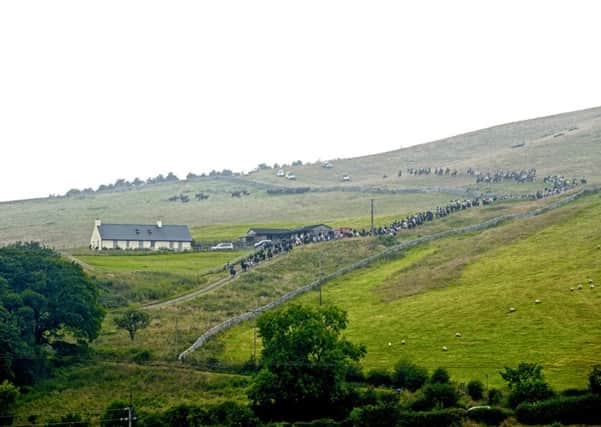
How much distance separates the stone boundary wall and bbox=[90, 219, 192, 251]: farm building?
3330cm

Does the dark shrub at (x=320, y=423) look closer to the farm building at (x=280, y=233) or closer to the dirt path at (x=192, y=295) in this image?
the dirt path at (x=192, y=295)

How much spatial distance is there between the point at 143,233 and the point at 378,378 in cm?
8049

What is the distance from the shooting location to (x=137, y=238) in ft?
462

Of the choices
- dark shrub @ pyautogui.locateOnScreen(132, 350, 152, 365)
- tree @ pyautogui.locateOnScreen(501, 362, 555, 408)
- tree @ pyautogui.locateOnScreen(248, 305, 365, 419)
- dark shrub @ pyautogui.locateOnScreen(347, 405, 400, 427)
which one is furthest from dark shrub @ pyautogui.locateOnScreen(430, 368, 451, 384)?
dark shrub @ pyautogui.locateOnScreen(132, 350, 152, 365)

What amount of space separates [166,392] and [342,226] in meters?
79.8

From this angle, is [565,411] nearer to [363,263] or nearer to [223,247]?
[363,263]

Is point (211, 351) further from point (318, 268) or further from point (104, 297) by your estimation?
point (318, 268)

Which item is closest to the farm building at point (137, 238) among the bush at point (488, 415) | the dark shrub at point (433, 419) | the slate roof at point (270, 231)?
the slate roof at point (270, 231)

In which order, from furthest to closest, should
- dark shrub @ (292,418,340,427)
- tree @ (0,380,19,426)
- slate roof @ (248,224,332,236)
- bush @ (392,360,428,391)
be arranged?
slate roof @ (248,224,332,236), bush @ (392,360,428,391), tree @ (0,380,19,426), dark shrub @ (292,418,340,427)

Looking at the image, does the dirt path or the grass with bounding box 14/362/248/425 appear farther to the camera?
the dirt path

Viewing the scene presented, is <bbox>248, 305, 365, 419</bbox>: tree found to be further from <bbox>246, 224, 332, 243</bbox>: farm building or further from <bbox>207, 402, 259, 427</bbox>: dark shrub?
<bbox>246, 224, 332, 243</bbox>: farm building

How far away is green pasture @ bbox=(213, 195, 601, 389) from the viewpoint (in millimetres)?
70062

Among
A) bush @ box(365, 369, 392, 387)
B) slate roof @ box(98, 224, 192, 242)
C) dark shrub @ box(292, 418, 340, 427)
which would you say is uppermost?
slate roof @ box(98, 224, 192, 242)

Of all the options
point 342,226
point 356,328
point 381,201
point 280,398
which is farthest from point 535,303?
point 381,201
